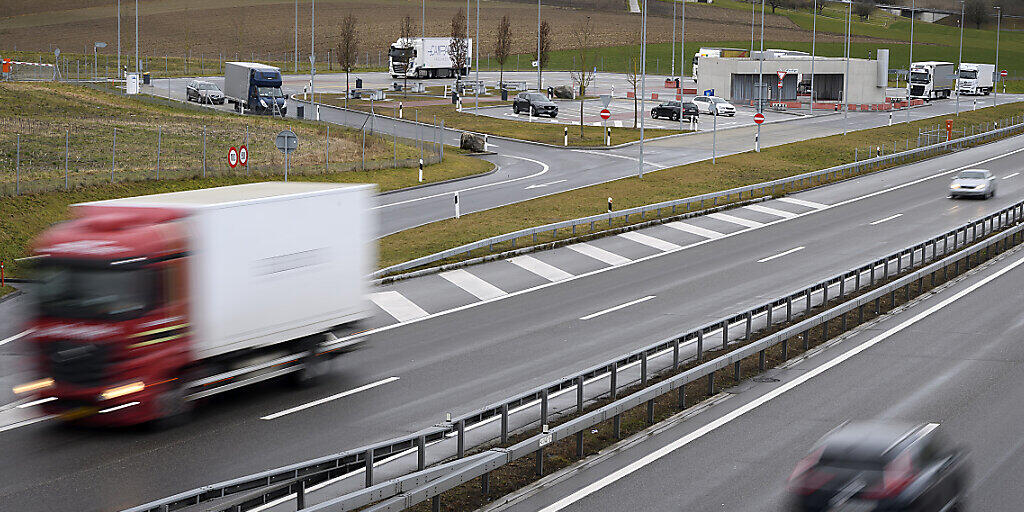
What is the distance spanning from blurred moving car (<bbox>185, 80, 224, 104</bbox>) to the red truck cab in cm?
5715

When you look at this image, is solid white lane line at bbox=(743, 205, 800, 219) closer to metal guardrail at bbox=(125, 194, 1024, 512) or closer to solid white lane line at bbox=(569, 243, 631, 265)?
solid white lane line at bbox=(569, 243, 631, 265)

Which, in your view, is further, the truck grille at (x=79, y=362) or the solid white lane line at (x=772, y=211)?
the solid white lane line at (x=772, y=211)

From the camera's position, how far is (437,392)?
57.2 feet

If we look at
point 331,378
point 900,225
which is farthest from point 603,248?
point 331,378

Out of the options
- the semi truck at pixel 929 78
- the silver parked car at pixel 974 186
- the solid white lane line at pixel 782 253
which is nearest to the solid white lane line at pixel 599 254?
the solid white lane line at pixel 782 253

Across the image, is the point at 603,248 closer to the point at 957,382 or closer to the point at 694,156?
the point at 957,382

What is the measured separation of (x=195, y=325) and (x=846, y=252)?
819 inches

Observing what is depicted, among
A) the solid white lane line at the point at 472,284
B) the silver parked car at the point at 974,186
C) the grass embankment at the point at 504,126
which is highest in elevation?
the grass embankment at the point at 504,126

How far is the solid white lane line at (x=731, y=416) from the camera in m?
12.9

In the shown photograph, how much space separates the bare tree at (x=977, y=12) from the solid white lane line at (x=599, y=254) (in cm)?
16493

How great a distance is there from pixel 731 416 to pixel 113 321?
27.7 ft

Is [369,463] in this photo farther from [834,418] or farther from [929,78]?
[929,78]

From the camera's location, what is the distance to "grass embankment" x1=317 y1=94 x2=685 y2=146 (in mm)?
63219

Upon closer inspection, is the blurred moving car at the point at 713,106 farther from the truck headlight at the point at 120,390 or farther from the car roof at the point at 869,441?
the car roof at the point at 869,441
